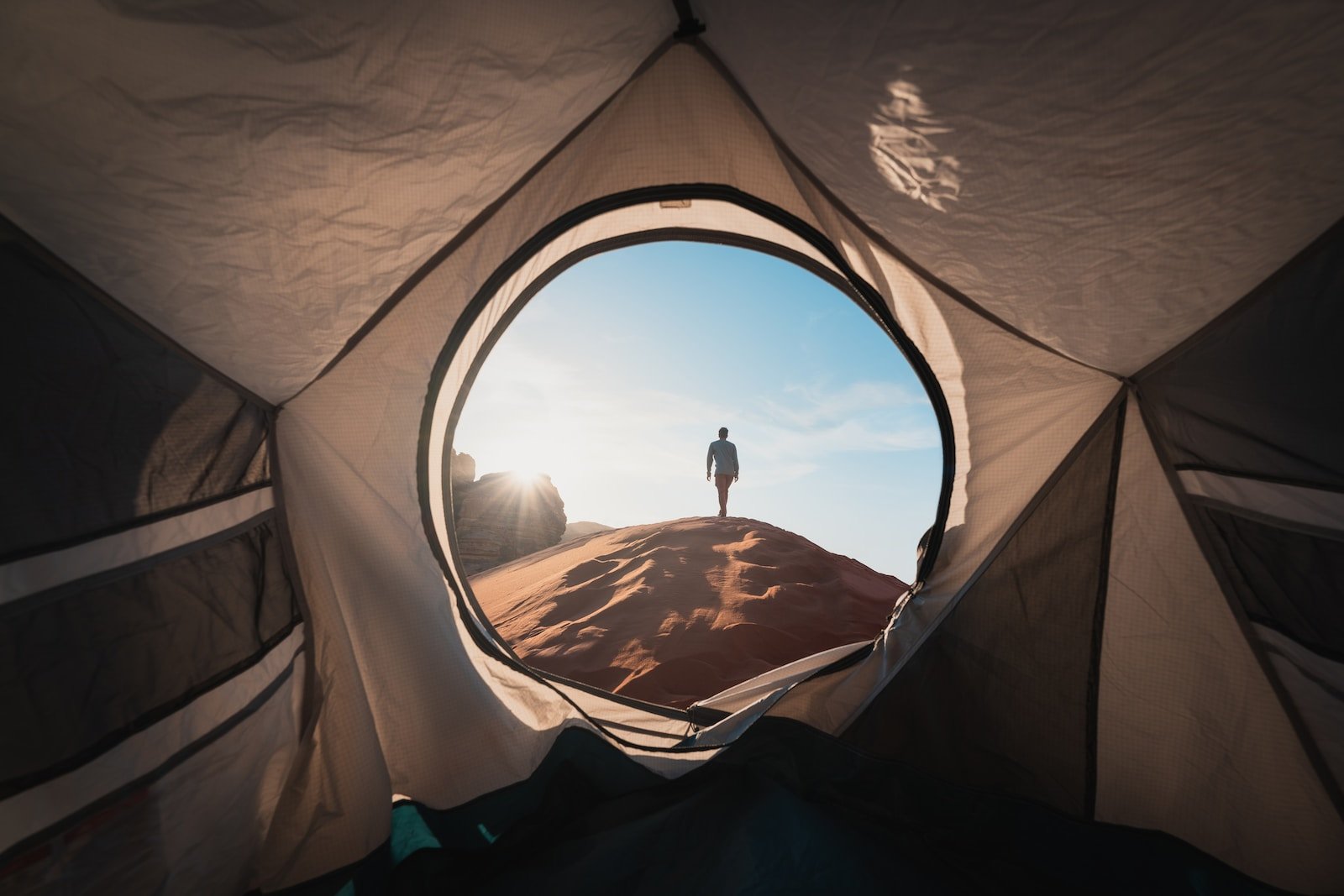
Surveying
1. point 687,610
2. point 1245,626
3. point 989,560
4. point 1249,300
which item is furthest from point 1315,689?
point 687,610

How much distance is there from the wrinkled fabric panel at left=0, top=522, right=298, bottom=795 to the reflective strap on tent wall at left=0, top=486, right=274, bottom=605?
0.03 m

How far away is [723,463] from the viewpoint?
9.82 m

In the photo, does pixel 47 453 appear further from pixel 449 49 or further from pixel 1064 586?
pixel 1064 586

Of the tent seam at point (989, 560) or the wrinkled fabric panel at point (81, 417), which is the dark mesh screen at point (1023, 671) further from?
the wrinkled fabric panel at point (81, 417)

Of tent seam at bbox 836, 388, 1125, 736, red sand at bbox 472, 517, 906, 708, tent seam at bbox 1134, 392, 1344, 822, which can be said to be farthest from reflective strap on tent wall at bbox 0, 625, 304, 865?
tent seam at bbox 1134, 392, 1344, 822

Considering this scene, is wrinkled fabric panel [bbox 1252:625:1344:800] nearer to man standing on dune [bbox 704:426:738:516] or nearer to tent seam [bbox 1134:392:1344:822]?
tent seam [bbox 1134:392:1344:822]

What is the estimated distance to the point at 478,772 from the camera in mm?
1828

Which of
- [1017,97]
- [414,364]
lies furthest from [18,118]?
[1017,97]

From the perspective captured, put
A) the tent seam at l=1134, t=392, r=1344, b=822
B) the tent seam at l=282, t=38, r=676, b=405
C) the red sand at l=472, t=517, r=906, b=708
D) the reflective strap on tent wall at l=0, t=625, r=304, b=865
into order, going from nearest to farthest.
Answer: the reflective strap on tent wall at l=0, t=625, r=304, b=865, the tent seam at l=1134, t=392, r=1344, b=822, the tent seam at l=282, t=38, r=676, b=405, the red sand at l=472, t=517, r=906, b=708

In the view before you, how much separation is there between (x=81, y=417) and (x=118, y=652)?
18.3 inches

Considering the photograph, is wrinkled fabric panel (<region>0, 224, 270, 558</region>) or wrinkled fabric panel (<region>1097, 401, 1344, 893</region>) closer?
wrinkled fabric panel (<region>0, 224, 270, 558</region>)

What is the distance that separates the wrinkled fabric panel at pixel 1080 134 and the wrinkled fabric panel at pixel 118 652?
1.84 m

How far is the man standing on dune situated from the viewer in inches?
386

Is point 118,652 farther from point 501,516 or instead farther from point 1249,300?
point 501,516
